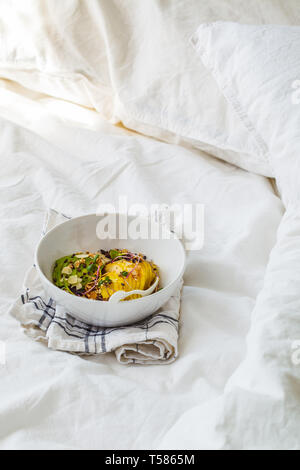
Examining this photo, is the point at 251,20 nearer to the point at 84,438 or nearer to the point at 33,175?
the point at 33,175

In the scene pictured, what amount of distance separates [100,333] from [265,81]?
513 millimetres

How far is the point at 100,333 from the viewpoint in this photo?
59 centimetres

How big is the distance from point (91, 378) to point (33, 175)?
0.48 m

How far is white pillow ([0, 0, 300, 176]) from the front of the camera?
3.12ft

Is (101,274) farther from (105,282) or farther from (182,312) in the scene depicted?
(182,312)

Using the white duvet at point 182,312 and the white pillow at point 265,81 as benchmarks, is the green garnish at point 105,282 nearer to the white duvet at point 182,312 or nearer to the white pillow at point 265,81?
the white duvet at point 182,312

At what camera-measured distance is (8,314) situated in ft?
1.95

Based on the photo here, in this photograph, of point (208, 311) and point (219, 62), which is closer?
point (208, 311)

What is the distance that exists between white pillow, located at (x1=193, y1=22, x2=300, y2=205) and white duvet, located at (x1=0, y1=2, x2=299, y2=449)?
10cm

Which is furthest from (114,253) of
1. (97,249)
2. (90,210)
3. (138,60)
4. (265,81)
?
(138,60)

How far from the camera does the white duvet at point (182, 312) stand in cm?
44

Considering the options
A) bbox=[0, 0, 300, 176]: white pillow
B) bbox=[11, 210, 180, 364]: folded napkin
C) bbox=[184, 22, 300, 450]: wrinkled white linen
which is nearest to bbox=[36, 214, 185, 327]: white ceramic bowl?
bbox=[11, 210, 180, 364]: folded napkin

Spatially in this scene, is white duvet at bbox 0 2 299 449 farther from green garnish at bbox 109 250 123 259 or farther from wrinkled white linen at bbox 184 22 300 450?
green garnish at bbox 109 250 123 259
